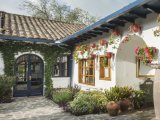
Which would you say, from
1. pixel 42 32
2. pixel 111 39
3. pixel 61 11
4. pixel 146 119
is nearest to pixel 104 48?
pixel 111 39

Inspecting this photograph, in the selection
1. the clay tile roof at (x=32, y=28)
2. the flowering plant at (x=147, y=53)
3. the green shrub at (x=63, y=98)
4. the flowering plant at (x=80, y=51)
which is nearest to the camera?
the flowering plant at (x=147, y=53)

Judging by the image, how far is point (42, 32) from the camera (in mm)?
14141

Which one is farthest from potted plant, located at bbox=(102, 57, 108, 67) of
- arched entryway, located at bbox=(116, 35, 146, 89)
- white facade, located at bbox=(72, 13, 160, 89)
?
arched entryway, located at bbox=(116, 35, 146, 89)

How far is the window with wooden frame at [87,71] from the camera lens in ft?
38.0

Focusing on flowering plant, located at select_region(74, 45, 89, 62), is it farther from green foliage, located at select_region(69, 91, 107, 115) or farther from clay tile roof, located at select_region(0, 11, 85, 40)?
green foliage, located at select_region(69, 91, 107, 115)

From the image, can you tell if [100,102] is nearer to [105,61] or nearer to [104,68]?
[105,61]

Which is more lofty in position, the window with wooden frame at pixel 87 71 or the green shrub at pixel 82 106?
the window with wooden frame at pixel 87 71

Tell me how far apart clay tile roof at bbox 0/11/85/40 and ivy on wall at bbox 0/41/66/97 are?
575 mm

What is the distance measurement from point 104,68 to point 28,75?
4.93 metres

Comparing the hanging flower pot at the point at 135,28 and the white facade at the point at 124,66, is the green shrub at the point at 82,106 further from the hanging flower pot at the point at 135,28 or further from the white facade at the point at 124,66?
the hanging flower pot at the point at 135,28

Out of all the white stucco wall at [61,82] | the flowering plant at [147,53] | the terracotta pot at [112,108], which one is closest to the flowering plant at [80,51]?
the white stucco wall at [61,82]

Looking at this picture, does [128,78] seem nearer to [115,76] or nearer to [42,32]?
[115,76]

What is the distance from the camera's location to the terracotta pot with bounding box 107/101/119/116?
782 cm

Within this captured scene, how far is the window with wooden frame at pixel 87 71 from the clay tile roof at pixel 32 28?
2.32 m
